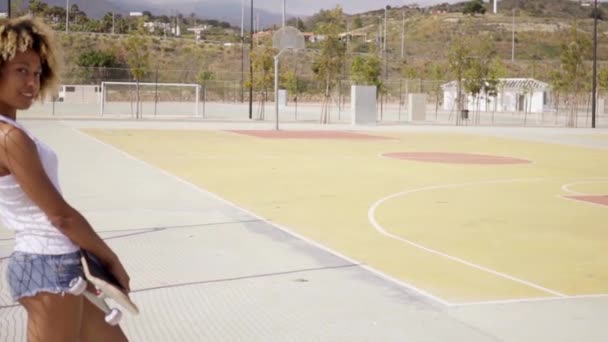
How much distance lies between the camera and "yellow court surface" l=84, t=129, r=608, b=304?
8.93 metres

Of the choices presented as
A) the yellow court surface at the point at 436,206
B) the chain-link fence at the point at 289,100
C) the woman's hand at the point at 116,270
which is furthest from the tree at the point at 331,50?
the woman's hand at the point at 116,270

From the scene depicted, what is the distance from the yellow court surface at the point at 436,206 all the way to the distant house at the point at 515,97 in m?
38.0

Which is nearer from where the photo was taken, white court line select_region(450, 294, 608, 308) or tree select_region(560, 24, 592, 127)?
white court line select_region(450, 294, 608, 308)

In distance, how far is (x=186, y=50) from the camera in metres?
99.2

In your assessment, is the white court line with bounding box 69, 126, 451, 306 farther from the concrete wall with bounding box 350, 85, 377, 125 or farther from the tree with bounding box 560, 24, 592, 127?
the tree with bounding box 560, 24, 592, 127

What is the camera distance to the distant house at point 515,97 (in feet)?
213

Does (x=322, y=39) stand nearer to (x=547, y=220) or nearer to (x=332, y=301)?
(x=547, y=220)

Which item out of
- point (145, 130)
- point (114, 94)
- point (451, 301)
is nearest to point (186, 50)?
point (114, 94)

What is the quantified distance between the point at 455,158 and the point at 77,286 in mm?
21085

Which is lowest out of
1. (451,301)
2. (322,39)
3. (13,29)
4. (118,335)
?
(451,301)

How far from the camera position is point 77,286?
322 cm

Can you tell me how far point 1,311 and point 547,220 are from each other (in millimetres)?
8123

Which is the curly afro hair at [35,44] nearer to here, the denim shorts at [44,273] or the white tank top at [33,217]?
the white tank top at [33,217]

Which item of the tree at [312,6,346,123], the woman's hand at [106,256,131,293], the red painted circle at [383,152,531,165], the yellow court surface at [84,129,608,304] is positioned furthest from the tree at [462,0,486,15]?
the woman's hand at [106,256,131,293]
